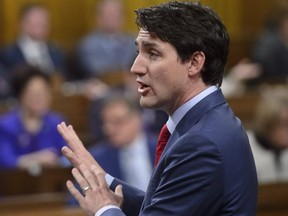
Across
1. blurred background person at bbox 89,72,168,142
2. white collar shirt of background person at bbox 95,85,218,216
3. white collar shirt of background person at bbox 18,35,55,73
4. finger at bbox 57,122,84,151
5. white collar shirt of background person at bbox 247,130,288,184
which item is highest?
white collar shirt of background person at bbox 95,85,218,216

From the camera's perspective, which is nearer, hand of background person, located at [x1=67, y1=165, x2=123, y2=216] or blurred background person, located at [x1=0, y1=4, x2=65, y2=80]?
hand of background person, located at [x1=67, y1=165, x2=123, y2=216]

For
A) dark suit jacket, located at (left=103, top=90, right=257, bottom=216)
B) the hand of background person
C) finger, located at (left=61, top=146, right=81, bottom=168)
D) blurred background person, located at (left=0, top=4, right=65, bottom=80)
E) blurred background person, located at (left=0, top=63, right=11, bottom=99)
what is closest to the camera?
dark suit jacket, located at (left=103, top=90, right=257, bottom=216)

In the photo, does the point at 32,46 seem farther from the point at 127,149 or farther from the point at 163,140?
the point at 163,140

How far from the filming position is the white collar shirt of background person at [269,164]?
446 cm

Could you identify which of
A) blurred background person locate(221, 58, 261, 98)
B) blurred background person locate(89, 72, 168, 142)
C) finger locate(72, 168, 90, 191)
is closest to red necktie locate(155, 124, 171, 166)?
finger locate(72, 168, 90, 191)

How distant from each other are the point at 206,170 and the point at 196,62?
24 centimetres

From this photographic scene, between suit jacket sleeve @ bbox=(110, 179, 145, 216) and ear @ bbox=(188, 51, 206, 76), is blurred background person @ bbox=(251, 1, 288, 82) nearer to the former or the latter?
suit jacket sleeve @ bbox=(110, 179, 145, 216)

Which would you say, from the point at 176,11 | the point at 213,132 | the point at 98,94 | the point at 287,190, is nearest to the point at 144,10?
the point at 176,11

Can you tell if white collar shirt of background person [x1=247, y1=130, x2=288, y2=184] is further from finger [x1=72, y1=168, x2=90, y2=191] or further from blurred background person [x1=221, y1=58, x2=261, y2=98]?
finger [x1=72, y1=168, x2=90, y2=191]

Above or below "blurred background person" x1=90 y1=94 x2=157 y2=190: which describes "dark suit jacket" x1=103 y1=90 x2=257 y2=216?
above

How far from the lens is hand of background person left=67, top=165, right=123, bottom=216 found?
2.05m

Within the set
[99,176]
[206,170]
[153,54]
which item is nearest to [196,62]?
[153,54]

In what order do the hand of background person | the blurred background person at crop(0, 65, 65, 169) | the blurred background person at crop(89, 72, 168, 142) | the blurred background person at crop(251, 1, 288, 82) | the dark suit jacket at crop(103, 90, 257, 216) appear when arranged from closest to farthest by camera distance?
the dark suit jacket at crop(103, 90, 257, 216) → the hand of background person → the blurred background person at crop(0, 65, 65, 169) → the blurred background person at crop(89, 72, 168, 142) → the blurred background person at crop(251, 1, 288, 82)

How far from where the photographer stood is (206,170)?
191cm
